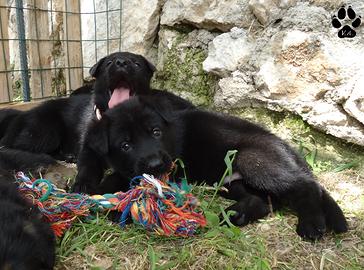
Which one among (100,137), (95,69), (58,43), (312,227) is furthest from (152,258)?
(58,43)

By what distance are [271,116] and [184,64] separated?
1.01m

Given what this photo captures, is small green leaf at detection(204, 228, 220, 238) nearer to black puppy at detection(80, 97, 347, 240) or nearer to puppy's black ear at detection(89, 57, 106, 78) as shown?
black puppy at detection(80, 97, 347, 240)

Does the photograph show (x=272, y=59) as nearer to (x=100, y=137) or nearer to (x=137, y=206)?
(x=100, y=137)

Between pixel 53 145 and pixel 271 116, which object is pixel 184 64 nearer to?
pixel 271 116

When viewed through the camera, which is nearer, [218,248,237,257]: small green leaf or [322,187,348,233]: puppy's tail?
[218,248,237,257]: small green leaf

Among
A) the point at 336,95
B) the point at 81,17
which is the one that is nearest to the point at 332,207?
the point at 336,95

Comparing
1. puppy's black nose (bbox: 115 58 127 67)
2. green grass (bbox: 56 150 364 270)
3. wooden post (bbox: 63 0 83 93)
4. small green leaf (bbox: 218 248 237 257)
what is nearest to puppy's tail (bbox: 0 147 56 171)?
green grass (bbox: 56 150 364 270)

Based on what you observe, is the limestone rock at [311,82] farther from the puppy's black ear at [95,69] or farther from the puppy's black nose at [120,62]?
the puppy's black ear at [95,69]

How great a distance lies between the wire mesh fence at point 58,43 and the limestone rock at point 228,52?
4.30ft

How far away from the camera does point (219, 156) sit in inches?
103

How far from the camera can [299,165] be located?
2486 millimetres

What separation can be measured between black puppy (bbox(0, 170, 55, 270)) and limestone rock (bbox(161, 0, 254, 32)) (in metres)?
2.36

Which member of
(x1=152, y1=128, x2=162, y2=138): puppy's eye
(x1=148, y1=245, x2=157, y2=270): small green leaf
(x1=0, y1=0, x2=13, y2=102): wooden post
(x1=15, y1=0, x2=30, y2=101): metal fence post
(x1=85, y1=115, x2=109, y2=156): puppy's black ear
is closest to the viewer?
(x1=148, y1=245, x2=157, y2=270): small green leaf

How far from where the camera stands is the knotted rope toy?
6.66ft
